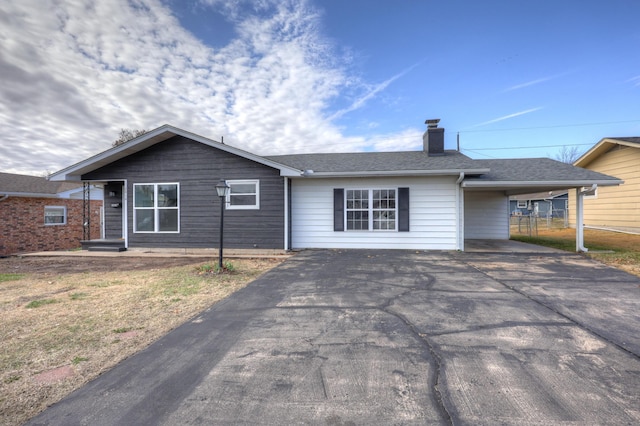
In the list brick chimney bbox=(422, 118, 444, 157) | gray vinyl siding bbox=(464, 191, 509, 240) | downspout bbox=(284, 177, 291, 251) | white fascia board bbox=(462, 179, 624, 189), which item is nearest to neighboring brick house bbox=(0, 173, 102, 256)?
downspout bbox=(284, 177, 291, 251)

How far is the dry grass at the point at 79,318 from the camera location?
2389 mm

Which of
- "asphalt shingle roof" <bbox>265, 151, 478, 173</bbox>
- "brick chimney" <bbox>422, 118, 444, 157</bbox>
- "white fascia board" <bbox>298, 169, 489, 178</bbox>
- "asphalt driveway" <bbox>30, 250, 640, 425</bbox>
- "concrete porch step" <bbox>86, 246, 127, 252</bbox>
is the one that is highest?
"brick chimney" <bbox>422, 118, 444, 157</bbox>

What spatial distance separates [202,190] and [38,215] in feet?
36.9

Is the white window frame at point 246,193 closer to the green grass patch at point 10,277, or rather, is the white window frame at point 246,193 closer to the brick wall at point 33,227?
the green grass patch at point 10,277

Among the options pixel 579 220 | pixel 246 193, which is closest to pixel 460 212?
pixel 579 220

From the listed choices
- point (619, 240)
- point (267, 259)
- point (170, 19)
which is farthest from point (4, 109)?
point (619, 240)

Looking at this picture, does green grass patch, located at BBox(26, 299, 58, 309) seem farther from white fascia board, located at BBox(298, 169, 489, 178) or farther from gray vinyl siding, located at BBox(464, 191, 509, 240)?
gray vinyl siding, located at BBox(464, 191, 509, 240)

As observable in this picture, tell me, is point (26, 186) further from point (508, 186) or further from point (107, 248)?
point (508, 186)

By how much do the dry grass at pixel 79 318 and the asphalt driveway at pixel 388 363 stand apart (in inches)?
10.7

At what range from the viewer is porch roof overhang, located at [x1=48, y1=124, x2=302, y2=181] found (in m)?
9.32

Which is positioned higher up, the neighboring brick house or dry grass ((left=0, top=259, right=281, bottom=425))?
the neighboring brick house

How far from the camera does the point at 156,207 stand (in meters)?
10.2

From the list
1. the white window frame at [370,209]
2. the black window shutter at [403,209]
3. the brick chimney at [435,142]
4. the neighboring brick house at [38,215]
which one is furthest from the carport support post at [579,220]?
the neighboring brick house at [38,215]

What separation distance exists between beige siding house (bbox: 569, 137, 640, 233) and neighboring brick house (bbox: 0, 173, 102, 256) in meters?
25.8
